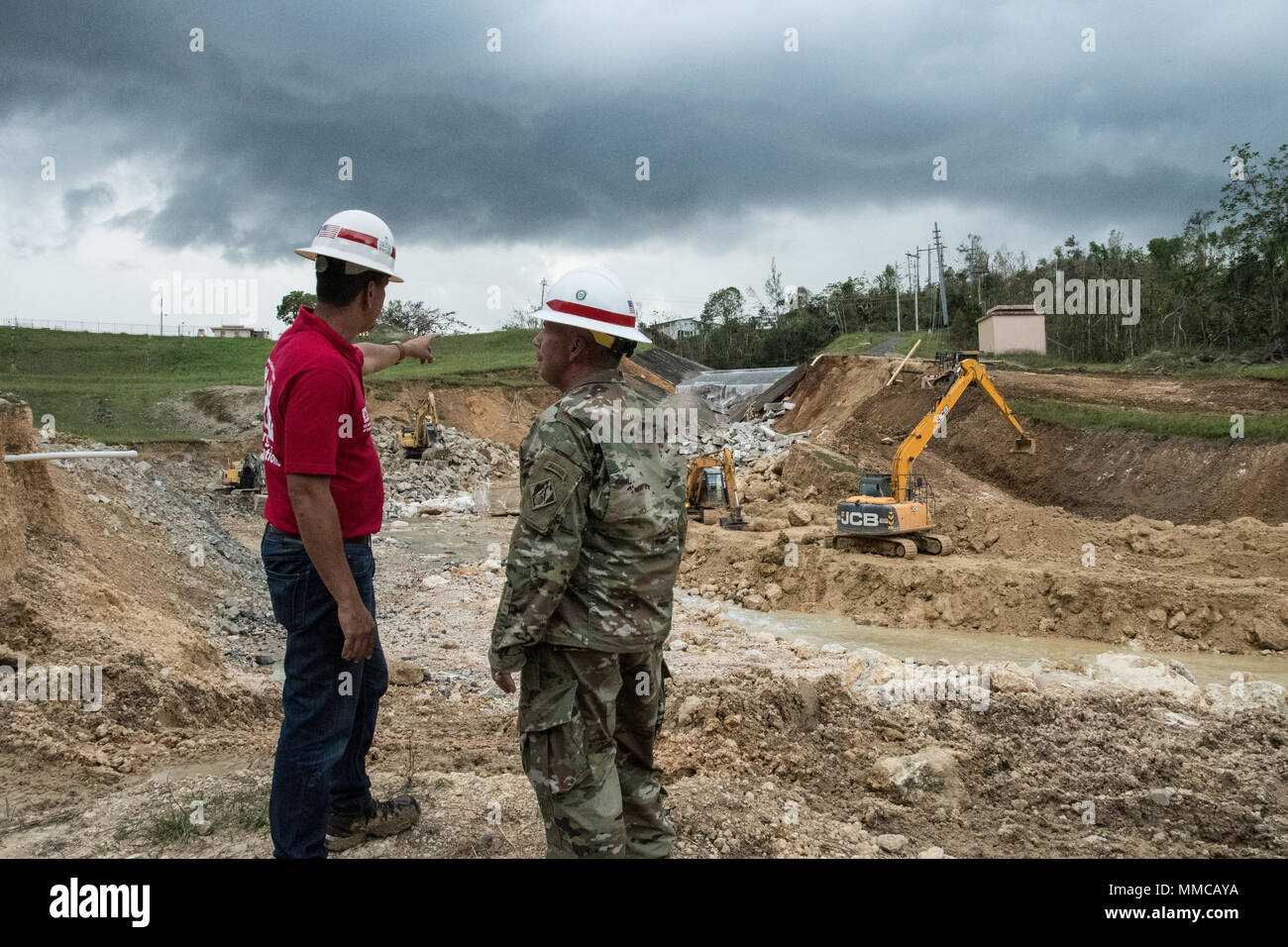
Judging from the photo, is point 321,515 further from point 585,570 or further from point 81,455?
point 81,455

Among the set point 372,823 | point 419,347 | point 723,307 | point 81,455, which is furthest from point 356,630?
point 723,307

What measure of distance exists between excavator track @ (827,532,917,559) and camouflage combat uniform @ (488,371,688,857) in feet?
33.9

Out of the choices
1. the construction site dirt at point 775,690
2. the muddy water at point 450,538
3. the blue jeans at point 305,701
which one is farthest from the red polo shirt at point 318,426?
the muddy water at point 450,538

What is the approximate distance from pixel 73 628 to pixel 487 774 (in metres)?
2.82

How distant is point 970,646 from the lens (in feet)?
32.9

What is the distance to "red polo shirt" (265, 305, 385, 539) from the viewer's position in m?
2.46

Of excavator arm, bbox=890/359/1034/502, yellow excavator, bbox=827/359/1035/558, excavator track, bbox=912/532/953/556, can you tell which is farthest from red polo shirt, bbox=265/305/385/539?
excavator track, bbox=912/532/953/556

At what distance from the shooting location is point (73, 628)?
500cm

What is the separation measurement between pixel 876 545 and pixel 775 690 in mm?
8173

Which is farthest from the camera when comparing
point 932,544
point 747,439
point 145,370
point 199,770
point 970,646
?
point 145,370

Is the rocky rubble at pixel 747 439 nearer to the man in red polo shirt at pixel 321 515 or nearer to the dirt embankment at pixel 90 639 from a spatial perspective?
the dirt embankment at pixel 90 639

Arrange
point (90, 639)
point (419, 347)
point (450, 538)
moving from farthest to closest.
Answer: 1. point (450, 538)
2. point (90, 639)
3. point (419, 347)
